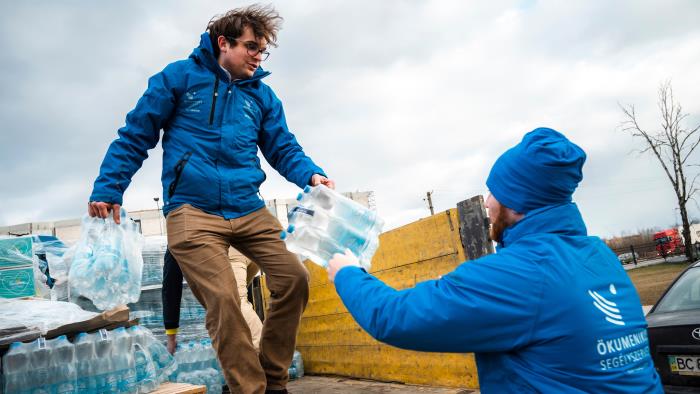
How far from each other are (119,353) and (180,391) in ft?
1.59

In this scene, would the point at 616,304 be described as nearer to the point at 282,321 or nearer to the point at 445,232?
the point at 282,321

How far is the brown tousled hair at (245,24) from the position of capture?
3348mm

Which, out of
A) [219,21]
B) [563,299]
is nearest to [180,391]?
[219,21]

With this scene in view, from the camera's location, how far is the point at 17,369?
9.91 ft

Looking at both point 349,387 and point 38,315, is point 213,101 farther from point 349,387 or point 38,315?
point 349,387

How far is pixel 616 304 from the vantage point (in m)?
1.75

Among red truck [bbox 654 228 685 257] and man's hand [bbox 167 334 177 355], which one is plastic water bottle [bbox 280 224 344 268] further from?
red truck [bbox 654 228 685 257]

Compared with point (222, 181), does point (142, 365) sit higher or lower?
lower

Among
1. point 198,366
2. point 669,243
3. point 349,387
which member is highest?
point 198,366

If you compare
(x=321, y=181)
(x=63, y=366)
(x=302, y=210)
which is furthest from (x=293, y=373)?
(x=302, y=210)

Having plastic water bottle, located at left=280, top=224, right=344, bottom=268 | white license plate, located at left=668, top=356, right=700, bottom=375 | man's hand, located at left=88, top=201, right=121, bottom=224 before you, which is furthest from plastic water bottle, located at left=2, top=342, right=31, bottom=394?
white license plate, located at left=668, top=356, right=700, bottom=375

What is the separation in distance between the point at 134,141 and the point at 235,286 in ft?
3.58

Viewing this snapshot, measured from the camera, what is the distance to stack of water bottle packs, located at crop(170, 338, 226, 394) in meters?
6.02

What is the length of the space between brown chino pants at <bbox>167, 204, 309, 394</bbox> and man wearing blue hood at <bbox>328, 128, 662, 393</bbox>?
124 centimetres
